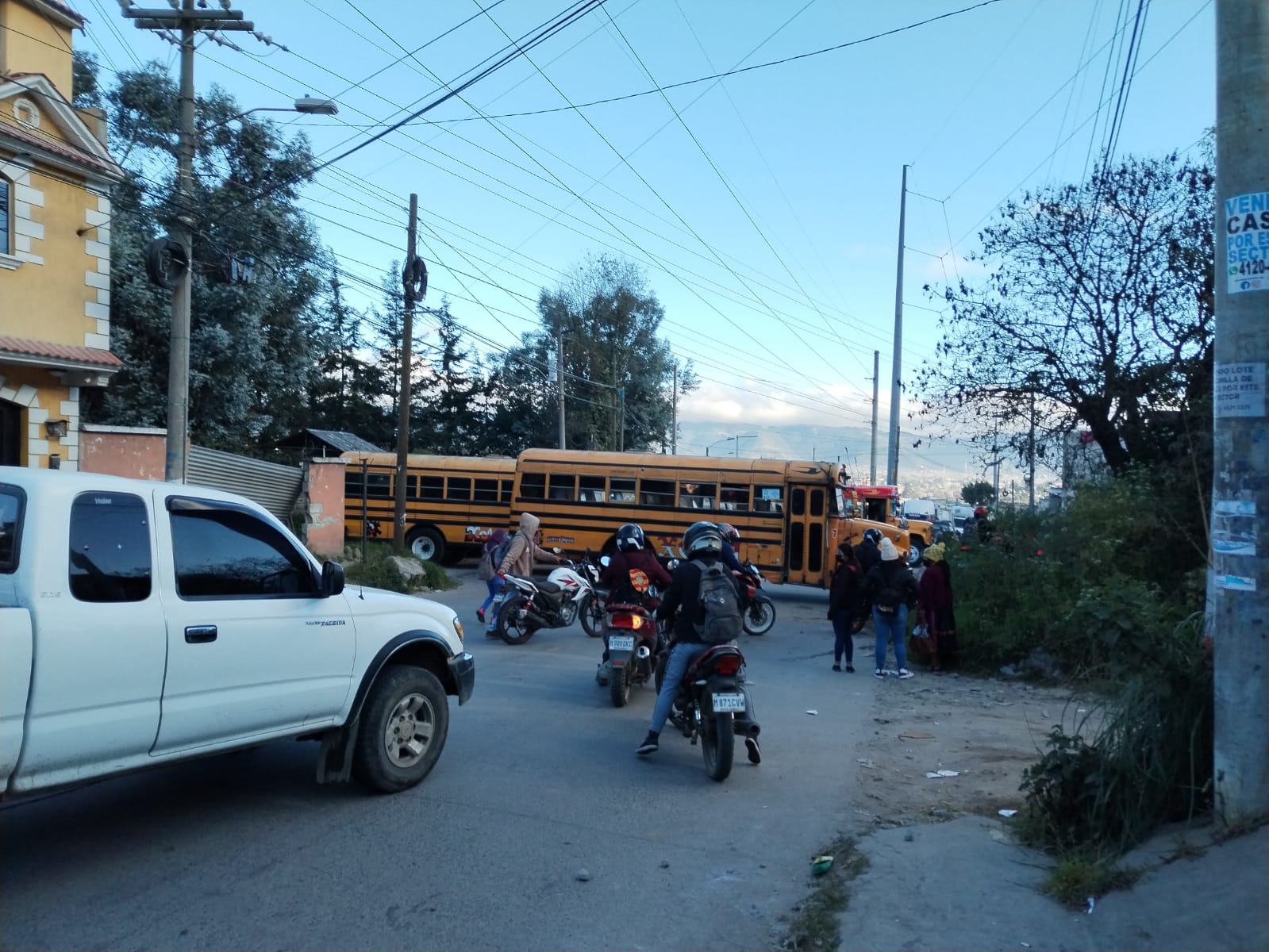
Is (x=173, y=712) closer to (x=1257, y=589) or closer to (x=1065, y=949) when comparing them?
(x=1065, y=949)

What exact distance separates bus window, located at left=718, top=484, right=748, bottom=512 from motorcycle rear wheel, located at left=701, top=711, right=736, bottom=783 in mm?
15506

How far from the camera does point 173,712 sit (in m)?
4.94

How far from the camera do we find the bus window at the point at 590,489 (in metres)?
24.0

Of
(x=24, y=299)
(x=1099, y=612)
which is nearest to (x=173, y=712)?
(x=1099, y=612)

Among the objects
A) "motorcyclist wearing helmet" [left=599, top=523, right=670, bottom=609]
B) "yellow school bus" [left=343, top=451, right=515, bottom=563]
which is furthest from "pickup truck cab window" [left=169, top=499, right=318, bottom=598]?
"yellow school bus" [left=343, top=451, right=515, bottom=563]

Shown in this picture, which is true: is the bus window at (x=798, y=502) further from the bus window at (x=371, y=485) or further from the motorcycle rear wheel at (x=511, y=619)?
the bus window at (x=371, y=485)

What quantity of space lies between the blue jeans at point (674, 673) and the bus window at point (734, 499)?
15090 mm

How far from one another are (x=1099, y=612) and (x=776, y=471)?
682 inches

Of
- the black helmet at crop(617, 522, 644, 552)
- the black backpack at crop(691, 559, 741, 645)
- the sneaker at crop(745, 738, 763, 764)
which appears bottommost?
the sneaker at crop(745, 738, 763, 764)

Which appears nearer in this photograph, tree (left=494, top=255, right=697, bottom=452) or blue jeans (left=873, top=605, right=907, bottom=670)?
blue jeans (left=873, top=605, right=907, bottom=670)

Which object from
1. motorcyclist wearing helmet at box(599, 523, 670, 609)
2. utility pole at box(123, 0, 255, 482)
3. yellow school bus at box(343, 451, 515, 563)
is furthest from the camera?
yellow school bus at box(343, 451, 515, 563)

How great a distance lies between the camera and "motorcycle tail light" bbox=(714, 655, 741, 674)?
22.9ft

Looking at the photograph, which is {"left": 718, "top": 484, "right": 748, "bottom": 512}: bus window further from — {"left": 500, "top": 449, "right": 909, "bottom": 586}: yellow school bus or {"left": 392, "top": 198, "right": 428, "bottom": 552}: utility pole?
{"left": 392, "top": 198, "right": 428, "bottom": 552}: utility pole

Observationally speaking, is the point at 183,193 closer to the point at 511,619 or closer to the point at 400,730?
the point at 511,619
